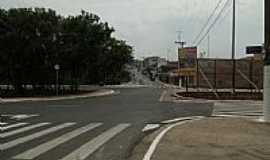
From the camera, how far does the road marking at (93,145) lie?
11995mm

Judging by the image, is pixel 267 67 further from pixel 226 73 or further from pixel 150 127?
pixel 226 73

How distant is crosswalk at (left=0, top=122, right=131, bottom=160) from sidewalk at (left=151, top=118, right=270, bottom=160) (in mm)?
1778

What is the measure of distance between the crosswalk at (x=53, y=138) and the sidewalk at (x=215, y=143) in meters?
1.78

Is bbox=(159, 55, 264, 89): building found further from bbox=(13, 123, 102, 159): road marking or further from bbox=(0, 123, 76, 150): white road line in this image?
bbox=(13, 123, 102, 159): road marking

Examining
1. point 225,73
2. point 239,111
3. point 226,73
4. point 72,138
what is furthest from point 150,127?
point 226,73

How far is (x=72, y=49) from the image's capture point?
51375mm

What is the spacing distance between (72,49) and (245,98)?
1786cm

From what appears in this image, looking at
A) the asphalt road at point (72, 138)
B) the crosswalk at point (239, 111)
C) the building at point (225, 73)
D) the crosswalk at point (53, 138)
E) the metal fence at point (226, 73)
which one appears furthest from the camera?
the metal fence at point (226, 73)

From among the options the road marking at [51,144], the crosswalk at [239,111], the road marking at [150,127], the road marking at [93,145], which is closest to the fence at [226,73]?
the crosswalk at [239,111]

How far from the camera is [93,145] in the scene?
552 inches

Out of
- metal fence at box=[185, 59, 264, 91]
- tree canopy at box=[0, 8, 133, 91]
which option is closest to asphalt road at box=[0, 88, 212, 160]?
tree canopy at box=[0, 8, 133, 91]

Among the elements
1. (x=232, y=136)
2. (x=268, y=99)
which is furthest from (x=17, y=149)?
(x=268, y=99)

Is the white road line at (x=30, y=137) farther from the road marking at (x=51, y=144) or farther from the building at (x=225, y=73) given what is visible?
the building at (x=225, y=73)

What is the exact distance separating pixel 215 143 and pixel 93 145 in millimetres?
3224
